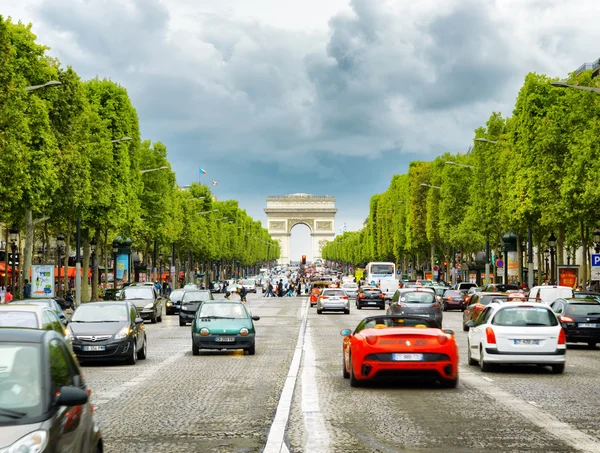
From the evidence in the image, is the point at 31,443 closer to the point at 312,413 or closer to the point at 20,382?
the point at 20,382

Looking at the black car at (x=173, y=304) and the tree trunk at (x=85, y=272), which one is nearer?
the tree trunk at (x=85, y=272)

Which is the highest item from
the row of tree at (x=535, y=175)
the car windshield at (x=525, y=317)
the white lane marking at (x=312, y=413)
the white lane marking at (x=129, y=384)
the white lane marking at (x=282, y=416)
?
the row of tree at (x=535, y=175)

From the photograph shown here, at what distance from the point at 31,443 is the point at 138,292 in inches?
1625

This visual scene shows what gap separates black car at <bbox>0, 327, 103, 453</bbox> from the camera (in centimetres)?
603

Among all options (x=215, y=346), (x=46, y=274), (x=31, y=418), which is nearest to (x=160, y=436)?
(x=31, y=418)

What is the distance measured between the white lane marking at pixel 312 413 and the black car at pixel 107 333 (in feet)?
12.6

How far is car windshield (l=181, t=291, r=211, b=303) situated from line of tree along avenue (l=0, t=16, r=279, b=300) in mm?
6855

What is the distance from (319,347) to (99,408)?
48.6 feet

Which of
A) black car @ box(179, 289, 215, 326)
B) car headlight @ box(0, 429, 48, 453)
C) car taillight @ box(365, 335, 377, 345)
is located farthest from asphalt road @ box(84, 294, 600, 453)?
black car @ box(179, 289, 215, 326)

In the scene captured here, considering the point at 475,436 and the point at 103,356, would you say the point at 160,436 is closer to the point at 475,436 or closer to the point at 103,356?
the point at 475,436

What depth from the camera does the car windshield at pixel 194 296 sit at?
149ft

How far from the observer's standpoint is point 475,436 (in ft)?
36.8

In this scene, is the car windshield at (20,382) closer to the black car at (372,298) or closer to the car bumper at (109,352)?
the car bumper at (109,352)

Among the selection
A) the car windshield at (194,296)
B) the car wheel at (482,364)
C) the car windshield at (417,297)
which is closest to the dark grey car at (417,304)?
the car windshield at (417,297)
